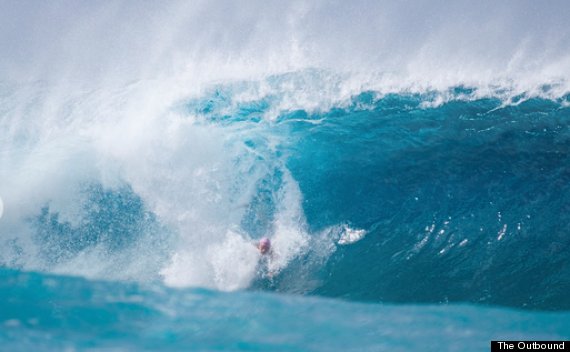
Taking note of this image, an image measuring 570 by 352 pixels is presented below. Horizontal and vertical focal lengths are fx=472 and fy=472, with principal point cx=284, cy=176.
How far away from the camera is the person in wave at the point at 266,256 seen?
7941 millimetres

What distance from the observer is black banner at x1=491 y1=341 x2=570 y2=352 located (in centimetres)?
692

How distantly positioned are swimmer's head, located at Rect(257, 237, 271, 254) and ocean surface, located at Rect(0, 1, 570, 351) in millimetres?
108

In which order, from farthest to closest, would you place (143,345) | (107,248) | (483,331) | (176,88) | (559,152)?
(176,88), (559,152), (107,248), (483,331), (143,345)

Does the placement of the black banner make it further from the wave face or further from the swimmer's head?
the swimmer's head

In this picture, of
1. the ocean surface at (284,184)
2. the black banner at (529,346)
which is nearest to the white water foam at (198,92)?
the ocean surface at (284,184)

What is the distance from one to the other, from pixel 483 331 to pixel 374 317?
1.76 meters

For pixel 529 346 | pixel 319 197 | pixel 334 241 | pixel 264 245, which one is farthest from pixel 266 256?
pixel 529 346

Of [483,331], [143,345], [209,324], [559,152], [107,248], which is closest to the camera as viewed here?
[143,345]

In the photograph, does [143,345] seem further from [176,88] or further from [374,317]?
[176,88]

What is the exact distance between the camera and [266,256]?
8.05m

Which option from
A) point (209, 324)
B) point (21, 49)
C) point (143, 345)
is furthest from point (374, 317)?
point (21, 49)

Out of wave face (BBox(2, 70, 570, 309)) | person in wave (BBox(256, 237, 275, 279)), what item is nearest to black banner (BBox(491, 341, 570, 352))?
wave face (BBox(2, 70, 570, 309))

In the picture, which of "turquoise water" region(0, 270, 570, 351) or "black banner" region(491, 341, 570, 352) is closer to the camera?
"turquoise water" region(0, 270, 570, 351)

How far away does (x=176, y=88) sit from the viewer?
1020 centimetres
